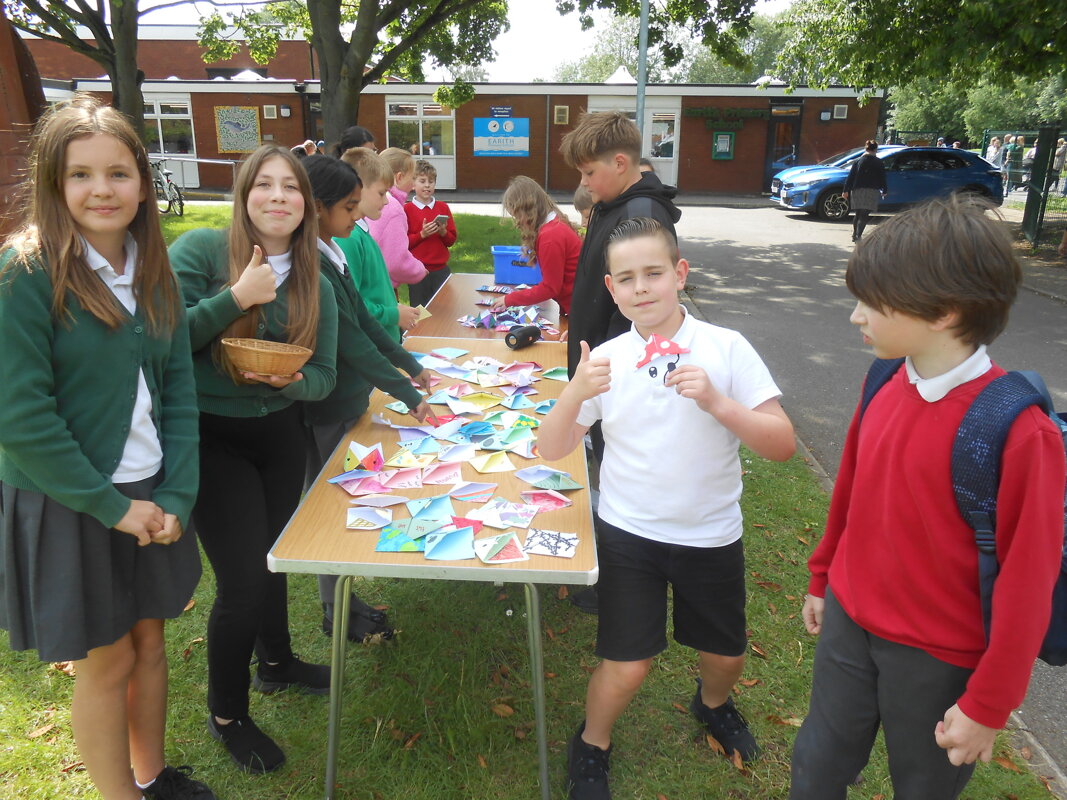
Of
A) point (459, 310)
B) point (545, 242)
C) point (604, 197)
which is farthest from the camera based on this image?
point (459, 310)

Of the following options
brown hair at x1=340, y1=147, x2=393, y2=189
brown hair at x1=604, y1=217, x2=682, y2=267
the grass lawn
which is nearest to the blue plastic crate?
brown hair at x1=340, y1=147, x2=393, y2=189

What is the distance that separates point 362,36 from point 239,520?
1021 centimetres

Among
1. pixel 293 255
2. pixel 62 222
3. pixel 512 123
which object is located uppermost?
pixel 512 123

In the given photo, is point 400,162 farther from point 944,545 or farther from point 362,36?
point 362,36

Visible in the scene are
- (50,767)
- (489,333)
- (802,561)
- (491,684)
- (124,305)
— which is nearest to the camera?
(124,305)

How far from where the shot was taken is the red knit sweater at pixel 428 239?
19.4 feet

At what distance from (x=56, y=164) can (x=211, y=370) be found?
654 millimetres

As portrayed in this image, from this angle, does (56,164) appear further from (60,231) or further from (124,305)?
(124,305)

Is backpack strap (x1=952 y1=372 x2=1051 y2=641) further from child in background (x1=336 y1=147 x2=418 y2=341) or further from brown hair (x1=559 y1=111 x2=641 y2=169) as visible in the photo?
child in background (x1=336 y1=147 x2=418 y2=341)

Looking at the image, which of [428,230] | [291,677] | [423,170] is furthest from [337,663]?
[423,170]

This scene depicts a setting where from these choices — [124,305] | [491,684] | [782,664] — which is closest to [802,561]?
[782,664]

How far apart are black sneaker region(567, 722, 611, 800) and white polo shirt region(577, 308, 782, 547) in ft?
2.50

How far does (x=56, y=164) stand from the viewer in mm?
1682

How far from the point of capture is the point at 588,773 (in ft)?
7.32
